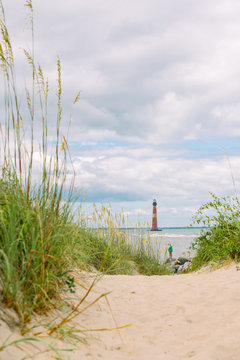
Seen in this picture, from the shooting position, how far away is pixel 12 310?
278 centimetres

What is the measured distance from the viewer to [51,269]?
10.5 ft

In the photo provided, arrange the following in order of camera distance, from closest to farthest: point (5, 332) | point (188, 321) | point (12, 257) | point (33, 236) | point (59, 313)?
point (5, 332) < point (12, 257) < point (33, 236) < point (59, 313) < point (188, 321)

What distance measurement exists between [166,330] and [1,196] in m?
1.98

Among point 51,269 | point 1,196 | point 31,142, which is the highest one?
point 31,142

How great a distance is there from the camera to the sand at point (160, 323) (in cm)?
291

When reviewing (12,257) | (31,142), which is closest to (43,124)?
(31,142)

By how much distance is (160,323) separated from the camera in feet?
12.0

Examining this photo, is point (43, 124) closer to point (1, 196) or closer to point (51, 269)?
point (1, 196)

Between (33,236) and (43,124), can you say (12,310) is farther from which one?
(43,124)

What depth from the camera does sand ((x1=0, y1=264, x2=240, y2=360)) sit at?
291 cm

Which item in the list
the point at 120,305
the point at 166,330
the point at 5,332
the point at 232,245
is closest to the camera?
the point at 5,332

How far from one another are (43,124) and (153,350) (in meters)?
2.13

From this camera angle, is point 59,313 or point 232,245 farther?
point 232,245

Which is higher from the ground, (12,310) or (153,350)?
(12,310)
